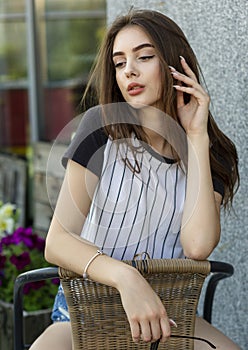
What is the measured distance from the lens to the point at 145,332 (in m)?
1.89

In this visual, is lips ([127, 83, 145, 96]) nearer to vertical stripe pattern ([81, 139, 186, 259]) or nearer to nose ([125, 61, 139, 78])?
nose ([125, 61, 139, 78])

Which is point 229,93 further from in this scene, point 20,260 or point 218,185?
point 20,260

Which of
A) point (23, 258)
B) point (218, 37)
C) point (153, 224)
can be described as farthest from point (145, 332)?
point (23, 258)

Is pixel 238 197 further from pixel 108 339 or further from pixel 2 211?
pixel 2 211

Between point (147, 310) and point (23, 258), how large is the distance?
1.74 m

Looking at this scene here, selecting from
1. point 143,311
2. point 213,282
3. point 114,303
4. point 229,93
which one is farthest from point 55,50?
point 143,311

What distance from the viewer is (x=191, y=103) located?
2.27 meters

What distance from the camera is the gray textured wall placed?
113 inches

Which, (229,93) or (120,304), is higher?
(229,93)

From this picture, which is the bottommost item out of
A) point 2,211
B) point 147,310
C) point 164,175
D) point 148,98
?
point 2,211

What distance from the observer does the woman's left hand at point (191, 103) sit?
2211 millimetres

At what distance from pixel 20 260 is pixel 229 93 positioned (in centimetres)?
122

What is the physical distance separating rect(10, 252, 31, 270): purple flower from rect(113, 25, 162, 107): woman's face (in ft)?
4.94

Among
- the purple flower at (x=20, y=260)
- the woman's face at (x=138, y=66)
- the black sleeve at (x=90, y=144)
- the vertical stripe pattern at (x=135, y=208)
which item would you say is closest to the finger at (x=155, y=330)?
the vertical stripe pattern at (x=135, y=208)
